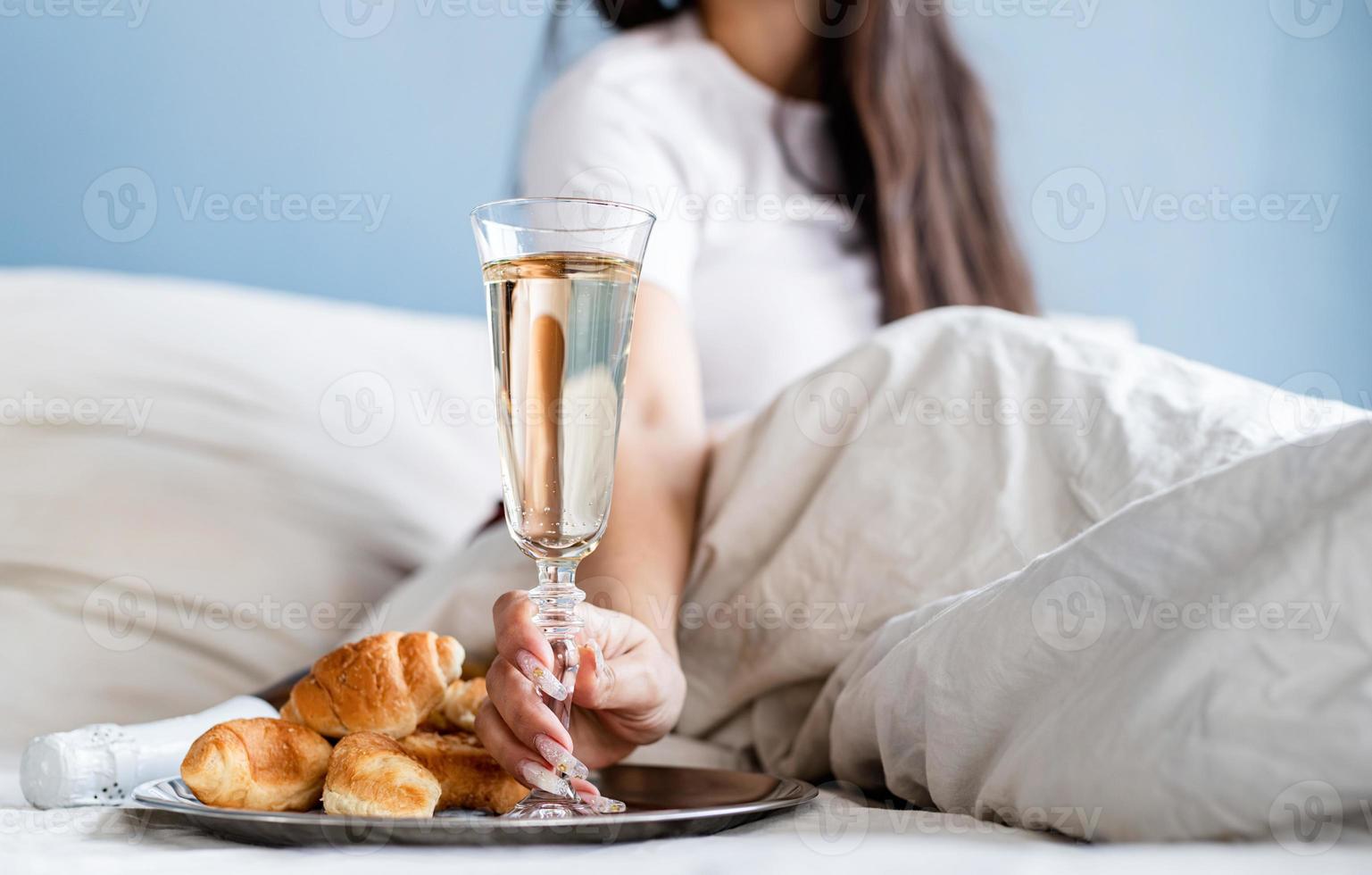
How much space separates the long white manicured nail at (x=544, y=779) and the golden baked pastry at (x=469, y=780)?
5cm

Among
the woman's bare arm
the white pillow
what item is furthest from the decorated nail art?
the white pillow

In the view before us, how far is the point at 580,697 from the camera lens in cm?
72

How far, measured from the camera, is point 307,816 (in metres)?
0.57

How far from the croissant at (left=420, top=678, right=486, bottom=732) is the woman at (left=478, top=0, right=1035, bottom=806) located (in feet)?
0.57

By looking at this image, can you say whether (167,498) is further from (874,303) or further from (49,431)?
(874,303)

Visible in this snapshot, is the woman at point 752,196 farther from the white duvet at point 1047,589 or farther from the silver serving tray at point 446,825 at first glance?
the silver serving tray at point 446,825

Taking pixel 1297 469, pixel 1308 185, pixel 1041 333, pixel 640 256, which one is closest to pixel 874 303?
pixel 1041 333

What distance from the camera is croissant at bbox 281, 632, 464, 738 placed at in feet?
2.39

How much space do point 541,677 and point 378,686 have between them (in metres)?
0.13

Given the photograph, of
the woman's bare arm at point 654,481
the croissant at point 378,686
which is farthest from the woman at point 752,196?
the croissant at point 378,686

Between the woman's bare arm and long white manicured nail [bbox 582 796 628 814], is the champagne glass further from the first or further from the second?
the woman's bare arm

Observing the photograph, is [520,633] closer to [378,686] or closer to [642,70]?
[378,686]

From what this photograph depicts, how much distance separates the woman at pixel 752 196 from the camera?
112cm

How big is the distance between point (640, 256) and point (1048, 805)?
40 cm
